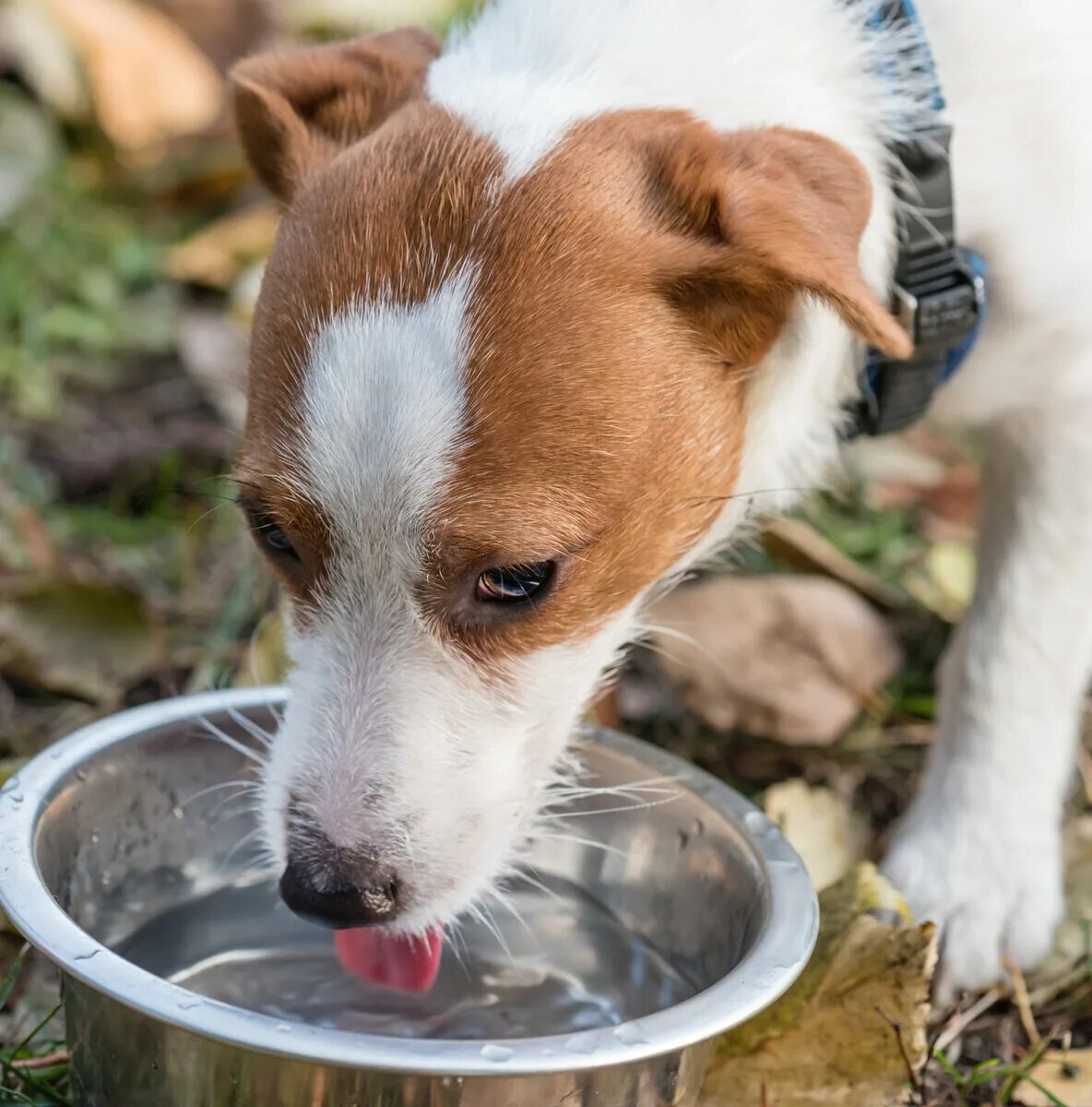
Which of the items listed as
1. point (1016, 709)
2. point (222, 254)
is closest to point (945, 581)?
point (1016, 709)

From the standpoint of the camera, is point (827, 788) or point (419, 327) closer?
point (419, 327)

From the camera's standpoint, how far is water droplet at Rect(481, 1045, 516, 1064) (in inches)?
60.4

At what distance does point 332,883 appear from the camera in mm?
Result: 1908

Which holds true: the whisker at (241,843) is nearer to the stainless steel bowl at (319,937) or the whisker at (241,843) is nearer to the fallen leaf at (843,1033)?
the stainless steel bowl at (319,937)

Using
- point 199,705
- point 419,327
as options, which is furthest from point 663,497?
point 199,705

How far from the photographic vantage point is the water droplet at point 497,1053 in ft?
5.03

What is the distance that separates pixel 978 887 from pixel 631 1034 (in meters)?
1.17

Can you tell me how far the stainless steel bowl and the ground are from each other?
170mm

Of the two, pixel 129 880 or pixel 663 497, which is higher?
pixel 663 497

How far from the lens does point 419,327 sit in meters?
1.91

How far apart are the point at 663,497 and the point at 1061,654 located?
989mm

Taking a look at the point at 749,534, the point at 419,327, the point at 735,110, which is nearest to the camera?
the point at 419,327

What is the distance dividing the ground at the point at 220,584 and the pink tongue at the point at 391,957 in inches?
15.2

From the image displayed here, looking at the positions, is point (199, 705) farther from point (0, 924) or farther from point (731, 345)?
point (731, 345)
